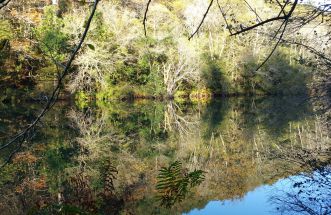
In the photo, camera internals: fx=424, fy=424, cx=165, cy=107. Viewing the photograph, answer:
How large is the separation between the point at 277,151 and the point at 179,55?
21990 millimetres

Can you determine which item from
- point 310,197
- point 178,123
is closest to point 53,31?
point 178,123

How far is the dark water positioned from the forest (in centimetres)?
5

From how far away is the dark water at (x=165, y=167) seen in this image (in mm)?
7465

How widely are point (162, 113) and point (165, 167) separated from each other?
1813cm

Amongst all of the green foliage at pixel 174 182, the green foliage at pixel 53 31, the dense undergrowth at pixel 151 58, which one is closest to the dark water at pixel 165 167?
the green foliage at pixel 174 182

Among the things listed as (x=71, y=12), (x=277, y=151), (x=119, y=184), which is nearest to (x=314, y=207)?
(x=119, y=184)

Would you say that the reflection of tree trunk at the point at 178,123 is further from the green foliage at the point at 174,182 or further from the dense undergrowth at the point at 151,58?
the green foliage at the point at 174,182

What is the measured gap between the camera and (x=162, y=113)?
2533 cm

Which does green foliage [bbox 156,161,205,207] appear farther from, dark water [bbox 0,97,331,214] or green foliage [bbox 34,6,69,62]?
green foliage [bbox 34,6,69,62]

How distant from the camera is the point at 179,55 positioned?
33906mm

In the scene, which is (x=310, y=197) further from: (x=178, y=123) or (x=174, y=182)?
(x=178, y=123)

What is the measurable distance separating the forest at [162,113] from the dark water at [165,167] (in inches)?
1.9

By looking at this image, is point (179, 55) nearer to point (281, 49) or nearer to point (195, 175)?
point (281, 49)

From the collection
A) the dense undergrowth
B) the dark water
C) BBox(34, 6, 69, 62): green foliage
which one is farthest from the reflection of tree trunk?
BBox(34, 6, 69, 62): green foliage
